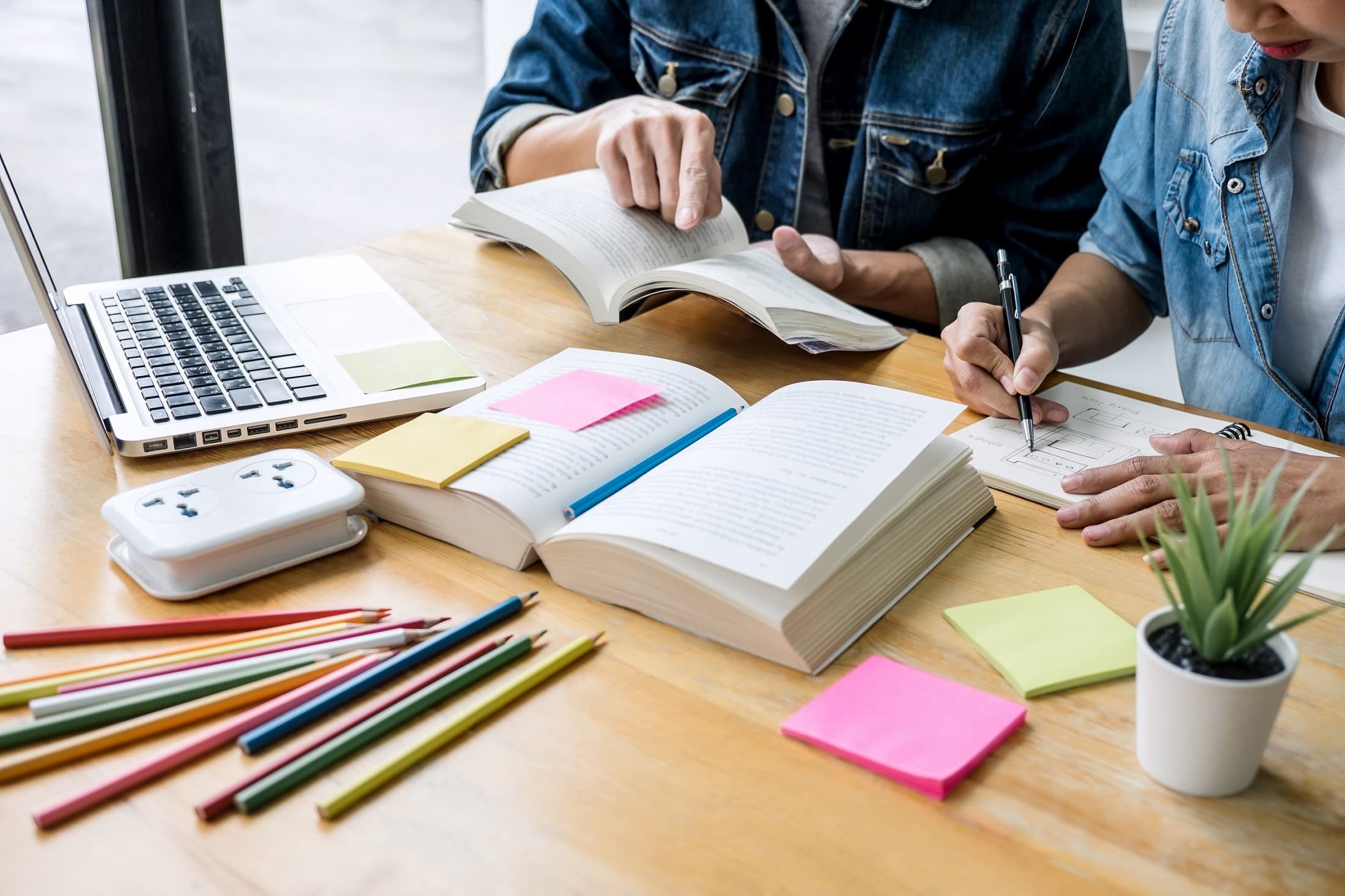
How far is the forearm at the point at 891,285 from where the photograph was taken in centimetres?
128

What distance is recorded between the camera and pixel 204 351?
988mm

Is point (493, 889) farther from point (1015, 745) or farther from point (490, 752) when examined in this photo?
point (1015, 745)

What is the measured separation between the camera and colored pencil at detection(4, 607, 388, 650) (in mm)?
632

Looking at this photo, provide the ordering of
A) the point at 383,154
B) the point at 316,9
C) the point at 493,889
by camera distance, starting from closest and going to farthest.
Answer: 1. the point at 493,889
2. the point at 316,9
3. the point at 383,154

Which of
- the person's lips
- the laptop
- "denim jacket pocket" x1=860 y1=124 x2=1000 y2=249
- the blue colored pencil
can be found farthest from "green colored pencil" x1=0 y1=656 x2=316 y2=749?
"denim jacket pocket" x1=860 y1=124 x2=1000 y2=249

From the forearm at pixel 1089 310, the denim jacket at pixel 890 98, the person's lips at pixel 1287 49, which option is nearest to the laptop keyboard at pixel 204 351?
the denim jacket at pixel 890 98

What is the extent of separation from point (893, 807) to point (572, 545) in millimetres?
264

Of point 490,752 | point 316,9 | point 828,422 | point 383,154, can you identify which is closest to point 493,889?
point 490,752

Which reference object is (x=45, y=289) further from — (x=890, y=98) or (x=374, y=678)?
(x=890, y=98)

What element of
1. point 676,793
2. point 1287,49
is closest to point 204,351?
point 676,793

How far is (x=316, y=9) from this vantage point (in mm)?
2807

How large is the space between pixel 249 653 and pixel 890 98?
1.11m

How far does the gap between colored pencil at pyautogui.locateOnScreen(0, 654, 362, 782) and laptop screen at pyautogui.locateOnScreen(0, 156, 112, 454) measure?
0.37 m

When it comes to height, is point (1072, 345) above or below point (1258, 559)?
below
